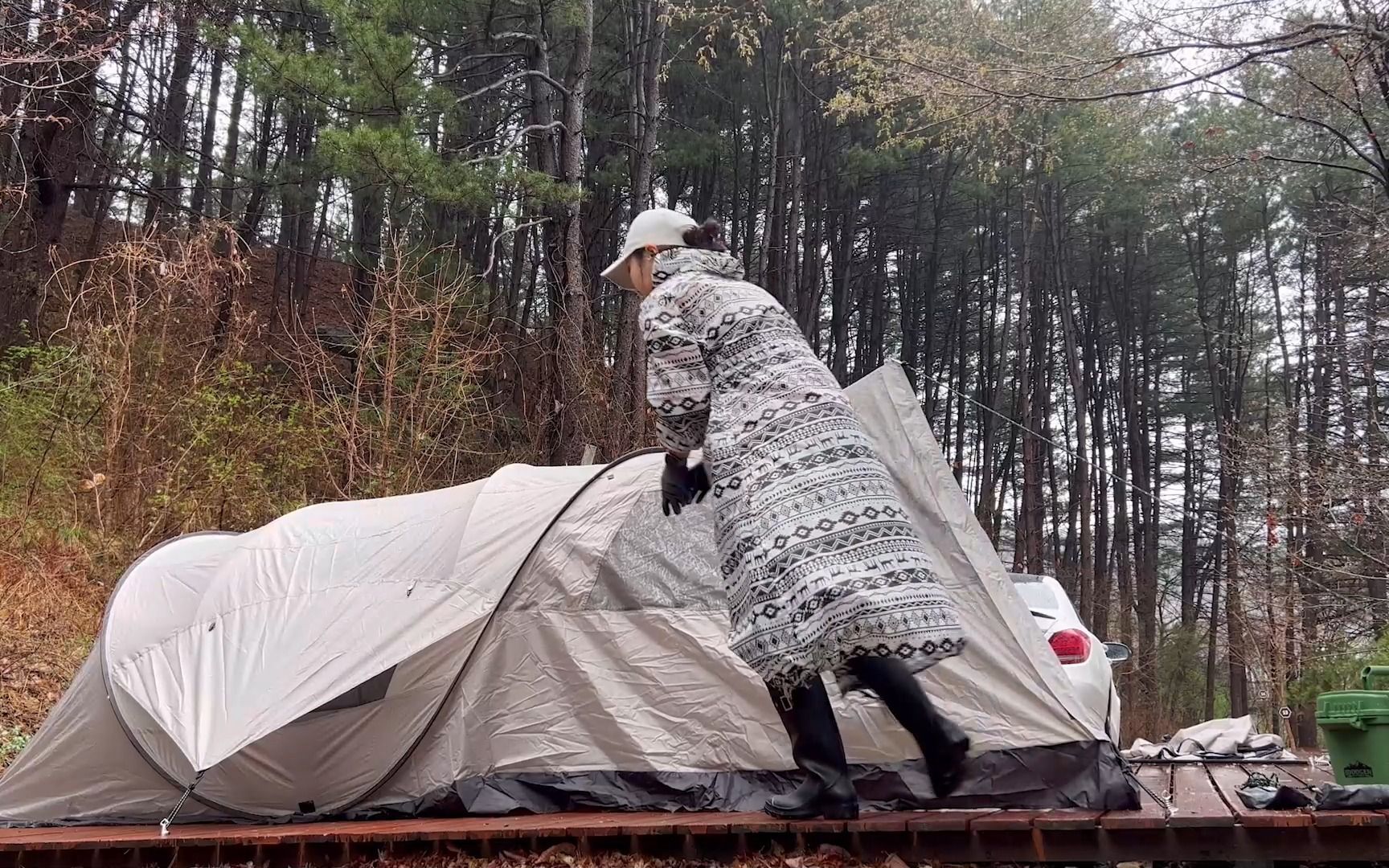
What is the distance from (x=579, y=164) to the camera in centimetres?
1199

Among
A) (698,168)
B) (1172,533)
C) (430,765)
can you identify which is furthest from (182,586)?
(1172,533)

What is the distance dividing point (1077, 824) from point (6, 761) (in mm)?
5407

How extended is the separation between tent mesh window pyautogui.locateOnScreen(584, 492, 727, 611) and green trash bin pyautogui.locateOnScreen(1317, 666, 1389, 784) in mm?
2047

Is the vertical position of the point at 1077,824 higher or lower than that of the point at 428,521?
lower

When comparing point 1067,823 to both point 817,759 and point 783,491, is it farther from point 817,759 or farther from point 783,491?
point 783,491

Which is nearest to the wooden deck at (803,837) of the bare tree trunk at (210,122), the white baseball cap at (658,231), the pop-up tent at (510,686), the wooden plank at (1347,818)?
the wooden plank at (1347,818)

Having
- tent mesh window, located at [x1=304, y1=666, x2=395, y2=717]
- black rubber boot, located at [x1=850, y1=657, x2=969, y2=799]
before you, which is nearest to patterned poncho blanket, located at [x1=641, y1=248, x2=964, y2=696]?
black rubber boot, located at [x1=850, y1=657, x2=969, y2=799]

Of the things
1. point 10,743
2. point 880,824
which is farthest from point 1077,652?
point 10,743

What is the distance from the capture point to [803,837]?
321cm

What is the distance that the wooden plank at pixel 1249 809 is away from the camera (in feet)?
9.75

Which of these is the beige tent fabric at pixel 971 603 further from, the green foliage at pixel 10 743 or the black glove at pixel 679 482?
the green foliage at pixel 10 743

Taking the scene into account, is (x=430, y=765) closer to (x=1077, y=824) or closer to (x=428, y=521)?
(x=428, y=521)

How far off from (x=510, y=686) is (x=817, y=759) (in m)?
1.40

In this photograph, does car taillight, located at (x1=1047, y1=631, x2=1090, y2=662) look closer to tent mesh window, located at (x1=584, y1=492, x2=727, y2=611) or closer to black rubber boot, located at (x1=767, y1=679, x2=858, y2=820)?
tent mesh window, located at (x1=584, y1=492, x2=727, y2=611)
